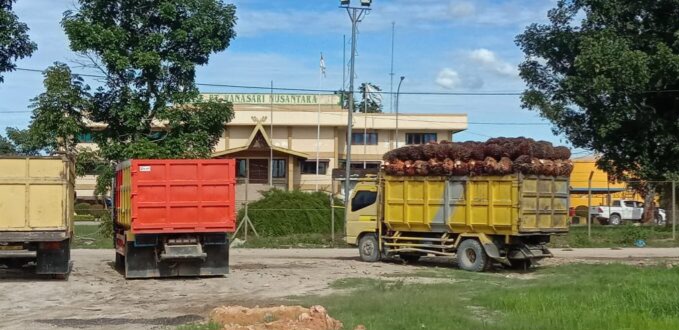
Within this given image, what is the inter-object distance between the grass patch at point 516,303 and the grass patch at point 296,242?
49.9ft

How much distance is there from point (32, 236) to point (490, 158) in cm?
1091

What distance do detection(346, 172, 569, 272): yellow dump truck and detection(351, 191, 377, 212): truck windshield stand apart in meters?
0.09

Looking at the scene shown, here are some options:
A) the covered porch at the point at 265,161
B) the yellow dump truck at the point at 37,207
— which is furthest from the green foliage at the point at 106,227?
the covered porch at the point at 265,161

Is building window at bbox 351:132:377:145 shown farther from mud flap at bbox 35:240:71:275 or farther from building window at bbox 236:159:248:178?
mud flap at bbox 35:240:71:275

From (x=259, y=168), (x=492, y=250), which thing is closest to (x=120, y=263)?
(x=492, y=250)

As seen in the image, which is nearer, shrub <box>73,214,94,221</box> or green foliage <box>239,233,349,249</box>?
green foliage <box>239,233,349,249</box>

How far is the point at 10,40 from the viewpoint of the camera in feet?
60.8

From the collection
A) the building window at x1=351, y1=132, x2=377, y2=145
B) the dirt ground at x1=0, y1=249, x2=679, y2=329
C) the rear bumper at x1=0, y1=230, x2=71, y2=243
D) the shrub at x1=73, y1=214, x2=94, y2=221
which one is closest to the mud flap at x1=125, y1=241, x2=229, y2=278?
the dirt ground at x1=0, y1=249, x2=679, y2=329

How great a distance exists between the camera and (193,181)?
744 inches

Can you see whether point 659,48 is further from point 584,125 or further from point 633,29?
point 584,125

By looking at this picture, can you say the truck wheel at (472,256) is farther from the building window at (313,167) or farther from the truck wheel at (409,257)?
the building window at (313,167)

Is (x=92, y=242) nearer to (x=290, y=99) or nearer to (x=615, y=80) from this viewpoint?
(x=615, y=80)

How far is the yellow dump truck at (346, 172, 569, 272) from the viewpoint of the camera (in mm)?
21078

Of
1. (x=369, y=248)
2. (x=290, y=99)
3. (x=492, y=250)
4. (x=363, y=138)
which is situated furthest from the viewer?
(x=363, y=138)
